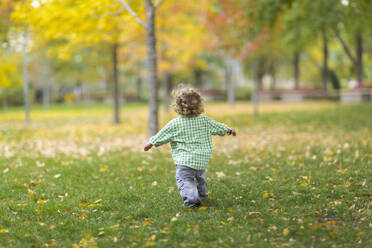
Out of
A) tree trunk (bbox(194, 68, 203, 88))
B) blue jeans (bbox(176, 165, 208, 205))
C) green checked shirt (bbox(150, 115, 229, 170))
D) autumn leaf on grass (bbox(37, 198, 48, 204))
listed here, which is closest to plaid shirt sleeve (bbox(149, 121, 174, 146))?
green checked shirt (bbox(150, 115, 229, 170))

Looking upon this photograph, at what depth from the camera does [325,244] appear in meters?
3.74

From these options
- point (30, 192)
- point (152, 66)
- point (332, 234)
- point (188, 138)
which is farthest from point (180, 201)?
point (152, 66)

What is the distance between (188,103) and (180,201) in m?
1.35

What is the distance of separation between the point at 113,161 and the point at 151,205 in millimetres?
3455

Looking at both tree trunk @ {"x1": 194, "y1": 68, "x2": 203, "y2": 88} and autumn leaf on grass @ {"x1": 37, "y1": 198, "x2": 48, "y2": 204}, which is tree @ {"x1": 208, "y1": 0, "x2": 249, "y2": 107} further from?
tree trunk @ {"x1": 194, "y1": 68, "x2": 203, "y2": 88}

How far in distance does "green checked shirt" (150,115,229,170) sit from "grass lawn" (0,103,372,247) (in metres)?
0.63

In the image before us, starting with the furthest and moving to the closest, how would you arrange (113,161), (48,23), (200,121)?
(48,23) → (113,161) → (200,121)

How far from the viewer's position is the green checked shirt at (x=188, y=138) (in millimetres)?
4918

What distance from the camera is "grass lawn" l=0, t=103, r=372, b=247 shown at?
398 centimetres

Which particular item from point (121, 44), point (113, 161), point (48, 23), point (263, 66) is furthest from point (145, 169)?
point (263, 66)

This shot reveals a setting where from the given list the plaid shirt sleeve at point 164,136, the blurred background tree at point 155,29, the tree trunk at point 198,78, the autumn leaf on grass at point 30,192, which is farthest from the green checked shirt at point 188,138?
the tree trunk at point 198,78

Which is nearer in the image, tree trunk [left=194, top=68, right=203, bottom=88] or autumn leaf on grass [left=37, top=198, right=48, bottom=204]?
autumn leaf on grass [left=37, top=198, right=48, bottom=204]

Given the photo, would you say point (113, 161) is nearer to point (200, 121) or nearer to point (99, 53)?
point (200, 121)

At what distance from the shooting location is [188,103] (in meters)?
4.88
